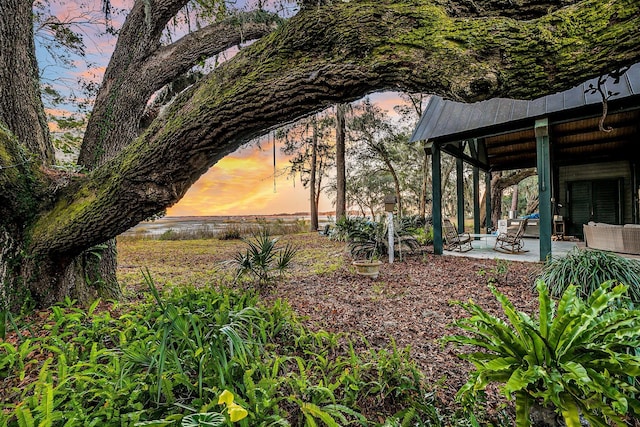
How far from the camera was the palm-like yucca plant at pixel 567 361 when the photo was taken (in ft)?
4.99

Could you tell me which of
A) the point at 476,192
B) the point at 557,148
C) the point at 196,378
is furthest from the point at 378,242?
the point at 557,148

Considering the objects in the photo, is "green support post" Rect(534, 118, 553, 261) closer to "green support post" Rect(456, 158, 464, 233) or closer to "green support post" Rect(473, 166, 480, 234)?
"green support post" Rect(456, 158, 464, 233)

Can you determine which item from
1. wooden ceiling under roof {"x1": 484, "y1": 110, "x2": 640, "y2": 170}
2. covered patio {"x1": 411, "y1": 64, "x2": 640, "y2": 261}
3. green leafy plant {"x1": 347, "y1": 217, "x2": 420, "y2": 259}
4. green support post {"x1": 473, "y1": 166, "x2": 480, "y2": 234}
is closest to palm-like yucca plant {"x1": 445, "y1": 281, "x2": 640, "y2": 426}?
covered patio {"x1": 411, "y1": 64, "x2": 640, "y2": 261}

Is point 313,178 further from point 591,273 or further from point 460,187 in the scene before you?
point 591,273

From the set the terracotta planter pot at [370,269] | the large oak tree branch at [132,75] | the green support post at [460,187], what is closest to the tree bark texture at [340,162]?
the green support post at [460,187]

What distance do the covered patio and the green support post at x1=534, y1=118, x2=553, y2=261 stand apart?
0.02m

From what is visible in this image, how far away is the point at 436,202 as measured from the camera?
27.1 feet

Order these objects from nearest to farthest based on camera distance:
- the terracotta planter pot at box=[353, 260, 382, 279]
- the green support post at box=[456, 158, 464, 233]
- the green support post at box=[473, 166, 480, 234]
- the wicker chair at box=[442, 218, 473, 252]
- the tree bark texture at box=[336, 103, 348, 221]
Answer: the terracotta planter pot at box=[353, 260, 382, 279] → the wicker chair at box=[442, 218, 473, 252] → the green support post at box=[456, 158, 464, 233] → the green support post at box=[473, 166, 480, 234] → the tree bark texture at box=[336, 103, 348, 221]

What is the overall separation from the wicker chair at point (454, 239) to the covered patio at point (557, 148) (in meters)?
0.32

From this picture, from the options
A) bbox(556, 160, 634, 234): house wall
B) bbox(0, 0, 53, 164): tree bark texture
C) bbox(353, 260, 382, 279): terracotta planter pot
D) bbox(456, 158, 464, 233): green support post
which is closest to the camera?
bbox(0, 0, 53, 164): tree bark texture

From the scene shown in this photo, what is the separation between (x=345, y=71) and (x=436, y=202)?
708cm

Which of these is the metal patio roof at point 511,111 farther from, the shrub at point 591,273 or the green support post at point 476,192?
the green support post at point 476,192

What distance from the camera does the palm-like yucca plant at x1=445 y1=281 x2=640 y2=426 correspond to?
1.52 meters

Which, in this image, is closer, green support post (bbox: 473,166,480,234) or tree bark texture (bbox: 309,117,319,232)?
green support post (bbox: 473,166,480,234)
